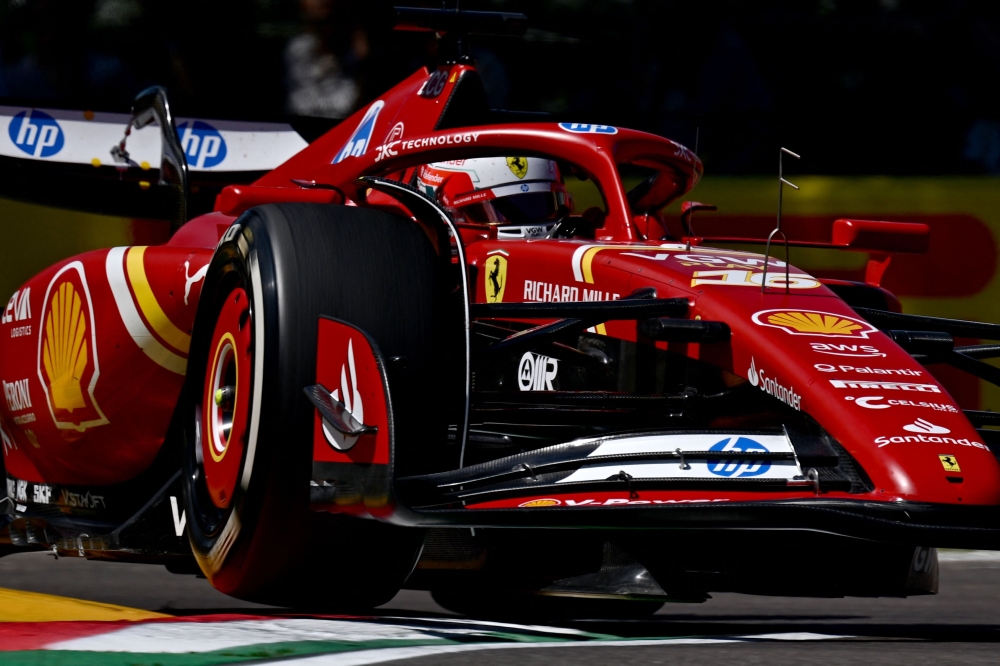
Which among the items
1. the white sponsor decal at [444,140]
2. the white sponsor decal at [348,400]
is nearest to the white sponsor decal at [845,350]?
the white sponsor decal at [348,400]

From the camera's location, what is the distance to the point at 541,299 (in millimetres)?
3918

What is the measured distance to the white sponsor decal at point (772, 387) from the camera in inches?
126

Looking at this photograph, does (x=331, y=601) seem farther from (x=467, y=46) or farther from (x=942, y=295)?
(x=942, y=295)

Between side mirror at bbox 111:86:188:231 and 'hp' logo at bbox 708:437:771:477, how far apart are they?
3.12 meters

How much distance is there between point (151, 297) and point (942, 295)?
443 centimetres

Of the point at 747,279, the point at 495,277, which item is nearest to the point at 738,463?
the point at 747,279

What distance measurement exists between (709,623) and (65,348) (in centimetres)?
219

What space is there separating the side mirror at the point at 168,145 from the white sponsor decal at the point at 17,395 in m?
1.14

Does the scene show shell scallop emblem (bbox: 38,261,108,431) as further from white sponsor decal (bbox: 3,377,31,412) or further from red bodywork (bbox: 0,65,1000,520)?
white sponsor decal (bbox: 3,377,31,412)

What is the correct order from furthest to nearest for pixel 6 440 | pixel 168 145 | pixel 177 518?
pixel 168 145, pixel 6 440, pixel 177 518

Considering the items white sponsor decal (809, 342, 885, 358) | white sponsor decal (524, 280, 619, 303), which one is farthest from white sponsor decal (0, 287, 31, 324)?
white sponsor decal (809, 342, 885, 358)

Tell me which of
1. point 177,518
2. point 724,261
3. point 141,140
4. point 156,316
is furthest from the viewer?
point 141,140

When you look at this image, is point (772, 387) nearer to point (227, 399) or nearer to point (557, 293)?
point (557, 293)

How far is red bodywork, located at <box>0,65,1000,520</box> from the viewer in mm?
3090
